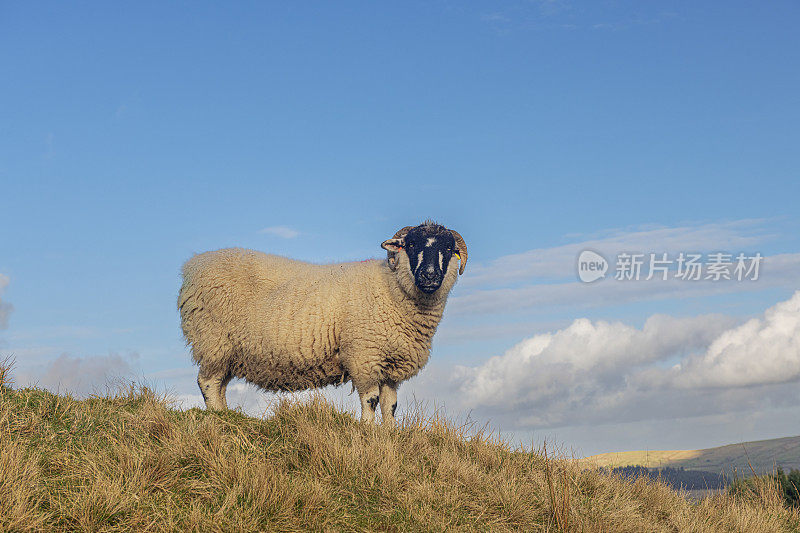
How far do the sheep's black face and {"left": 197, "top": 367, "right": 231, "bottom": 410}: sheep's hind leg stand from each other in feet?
14.3

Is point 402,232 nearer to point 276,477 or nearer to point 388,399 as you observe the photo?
point 388,399

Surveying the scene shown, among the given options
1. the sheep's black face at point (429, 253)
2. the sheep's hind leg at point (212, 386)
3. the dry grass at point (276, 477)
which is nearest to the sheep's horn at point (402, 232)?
the sheep's black face at point (429, 253)

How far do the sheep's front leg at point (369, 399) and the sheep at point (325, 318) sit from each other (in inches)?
0.6

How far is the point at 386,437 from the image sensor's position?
834cm

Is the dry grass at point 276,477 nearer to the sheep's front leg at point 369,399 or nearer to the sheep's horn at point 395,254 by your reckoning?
the sheep's front leg at point 369,399

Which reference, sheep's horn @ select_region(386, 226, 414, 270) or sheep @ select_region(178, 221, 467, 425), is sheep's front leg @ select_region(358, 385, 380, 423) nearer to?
sheep @ select_region(178, 221, 467, 425)

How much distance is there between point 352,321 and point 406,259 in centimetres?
140

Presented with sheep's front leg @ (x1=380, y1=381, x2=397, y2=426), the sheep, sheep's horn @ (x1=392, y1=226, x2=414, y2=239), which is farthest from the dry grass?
sheep's horn @ (x1=392, y1=226, x2=414, y2=239)

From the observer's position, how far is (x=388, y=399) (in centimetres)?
1111

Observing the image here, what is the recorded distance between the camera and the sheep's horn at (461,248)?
1169 centimetres

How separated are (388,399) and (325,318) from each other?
1745mm

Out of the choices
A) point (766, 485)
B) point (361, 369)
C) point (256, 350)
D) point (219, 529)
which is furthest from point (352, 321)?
point (766, 485)

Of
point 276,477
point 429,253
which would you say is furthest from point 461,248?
point 276,477

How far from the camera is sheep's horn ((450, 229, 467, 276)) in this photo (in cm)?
1169
